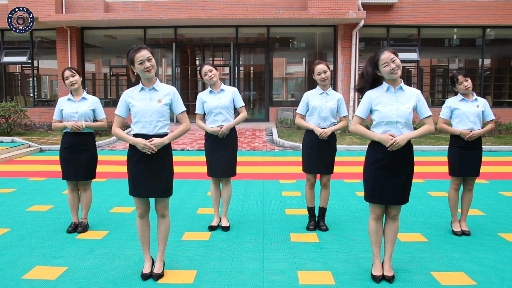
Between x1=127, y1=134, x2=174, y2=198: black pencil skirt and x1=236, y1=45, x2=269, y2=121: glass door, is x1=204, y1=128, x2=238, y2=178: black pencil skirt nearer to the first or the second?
x1=127, y1=134, x2=174, y2=198: black pencil skirt

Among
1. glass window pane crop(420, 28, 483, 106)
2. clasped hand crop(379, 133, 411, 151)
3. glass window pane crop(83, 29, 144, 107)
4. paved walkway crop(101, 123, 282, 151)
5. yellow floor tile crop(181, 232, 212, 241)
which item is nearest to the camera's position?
clasped hand crop(379, 133, 411, 151)

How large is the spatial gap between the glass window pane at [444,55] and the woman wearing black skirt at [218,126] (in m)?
14.0

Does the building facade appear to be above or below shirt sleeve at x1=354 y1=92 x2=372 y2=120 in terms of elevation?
above

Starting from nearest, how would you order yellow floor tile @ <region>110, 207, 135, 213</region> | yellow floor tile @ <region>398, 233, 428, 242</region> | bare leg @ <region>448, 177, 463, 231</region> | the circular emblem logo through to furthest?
yellow floor tile @ <region>398, 233, 428, 242</region>
bare leg @ <region>448, 177, 463, 231</region>
yellow floor tile @ <region>110, 207, 135, 213</region>
the circular emblem logo

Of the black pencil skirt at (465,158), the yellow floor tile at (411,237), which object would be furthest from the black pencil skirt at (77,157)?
the black pencil skirt at (465,158)

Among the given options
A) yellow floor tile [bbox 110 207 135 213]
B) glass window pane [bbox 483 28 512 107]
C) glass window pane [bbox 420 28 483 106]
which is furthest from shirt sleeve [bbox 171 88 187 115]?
glass window pane [bbox 483 28 512 107]

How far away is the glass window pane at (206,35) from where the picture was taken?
55.9 feet

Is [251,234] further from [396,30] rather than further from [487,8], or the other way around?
[487,8]

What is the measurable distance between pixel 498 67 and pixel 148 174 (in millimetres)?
17646

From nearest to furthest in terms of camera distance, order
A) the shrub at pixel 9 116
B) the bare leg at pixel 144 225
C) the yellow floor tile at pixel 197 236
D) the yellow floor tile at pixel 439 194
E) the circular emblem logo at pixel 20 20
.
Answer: the bare leg at pixel 144 225, the yellow floor tile at pixel 197 236, the yellow floor tile at pixel 439 194, the shrub at pixel 9 116, the circular emblem logo at pixel 20 20

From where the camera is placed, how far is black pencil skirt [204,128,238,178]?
16.8 feet

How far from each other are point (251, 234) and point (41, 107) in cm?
1531

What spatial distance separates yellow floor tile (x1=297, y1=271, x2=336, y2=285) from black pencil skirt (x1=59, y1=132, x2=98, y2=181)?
8.50 feet

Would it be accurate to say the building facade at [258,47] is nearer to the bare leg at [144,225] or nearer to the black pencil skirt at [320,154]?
the black pencil skirt at [320,154]
